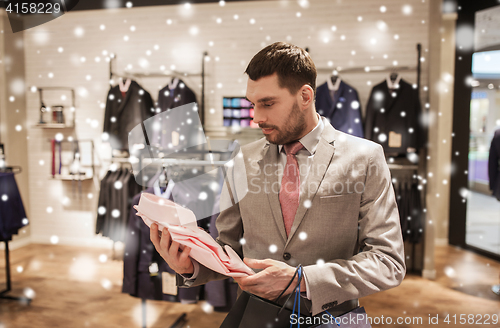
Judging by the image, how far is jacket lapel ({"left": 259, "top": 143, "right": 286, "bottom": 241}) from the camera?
1084 millimetres

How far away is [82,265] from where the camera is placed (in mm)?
3957

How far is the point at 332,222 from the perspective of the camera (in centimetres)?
106

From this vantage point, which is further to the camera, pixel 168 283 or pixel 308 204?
pixel 168 283

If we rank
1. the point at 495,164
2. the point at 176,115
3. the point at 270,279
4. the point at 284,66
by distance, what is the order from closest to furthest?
1. the point at 270,279
2. the point at 284,66
3. the point at 495,164
4. the point at 176,115

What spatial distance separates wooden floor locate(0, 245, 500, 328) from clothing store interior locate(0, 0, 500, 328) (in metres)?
0.02

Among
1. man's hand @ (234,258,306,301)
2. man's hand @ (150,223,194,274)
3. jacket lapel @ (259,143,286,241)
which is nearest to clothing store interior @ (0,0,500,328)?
jacket lapel @ (259,143,286,241)

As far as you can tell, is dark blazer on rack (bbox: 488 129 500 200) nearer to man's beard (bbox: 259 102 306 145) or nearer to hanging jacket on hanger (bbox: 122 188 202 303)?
hanging jacket on hanger (bbox: 122 188 202 303)

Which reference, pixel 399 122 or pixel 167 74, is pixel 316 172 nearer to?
pixel 399 122

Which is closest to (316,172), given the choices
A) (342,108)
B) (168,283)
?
(168,283)

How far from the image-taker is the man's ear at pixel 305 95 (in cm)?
→ 105

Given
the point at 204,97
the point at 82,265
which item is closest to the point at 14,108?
the point at 82,265

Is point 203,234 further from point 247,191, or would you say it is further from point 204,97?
point 204,97

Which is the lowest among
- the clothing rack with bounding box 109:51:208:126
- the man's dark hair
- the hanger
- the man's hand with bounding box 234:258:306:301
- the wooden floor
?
the wooden floor

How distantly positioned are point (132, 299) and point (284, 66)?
290cm
